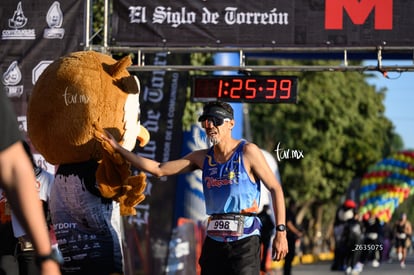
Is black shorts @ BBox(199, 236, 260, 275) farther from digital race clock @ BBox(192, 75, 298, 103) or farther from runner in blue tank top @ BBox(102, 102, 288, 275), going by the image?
digital race clock @ BBox(192, 75, 298, 103)

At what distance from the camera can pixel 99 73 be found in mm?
7449

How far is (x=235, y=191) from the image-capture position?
7.47 metres

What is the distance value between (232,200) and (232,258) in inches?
17.3

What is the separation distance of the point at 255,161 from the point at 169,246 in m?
8.04

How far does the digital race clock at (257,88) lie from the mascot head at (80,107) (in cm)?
450

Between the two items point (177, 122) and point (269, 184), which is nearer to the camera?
point (269, 184)

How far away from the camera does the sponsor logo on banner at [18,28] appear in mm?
12062

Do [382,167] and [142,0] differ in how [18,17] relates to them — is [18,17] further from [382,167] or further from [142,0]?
[382,167]


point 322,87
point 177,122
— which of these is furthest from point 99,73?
point 322,87

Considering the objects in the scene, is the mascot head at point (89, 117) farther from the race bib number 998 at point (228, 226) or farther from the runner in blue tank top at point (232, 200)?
the race bib number 998 at point (228, 226)

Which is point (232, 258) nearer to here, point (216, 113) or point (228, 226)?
point (228, 226)

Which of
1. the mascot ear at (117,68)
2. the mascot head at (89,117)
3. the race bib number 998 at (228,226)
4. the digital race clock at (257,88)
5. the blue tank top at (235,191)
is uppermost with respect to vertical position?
the digital race clock at (257,88)

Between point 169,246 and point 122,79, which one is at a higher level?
point 122,79

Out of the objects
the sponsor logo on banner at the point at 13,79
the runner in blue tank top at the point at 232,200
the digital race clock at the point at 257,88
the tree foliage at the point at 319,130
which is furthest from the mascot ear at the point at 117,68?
the tree foliage at the point at 319,130
